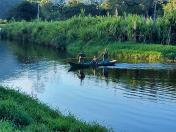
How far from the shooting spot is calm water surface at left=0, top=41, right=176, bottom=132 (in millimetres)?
24641

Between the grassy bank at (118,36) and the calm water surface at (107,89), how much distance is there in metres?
5.46

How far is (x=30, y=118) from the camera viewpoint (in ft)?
57.7

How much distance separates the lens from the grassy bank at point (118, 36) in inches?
1987

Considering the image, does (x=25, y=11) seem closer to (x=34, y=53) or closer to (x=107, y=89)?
(x=34, y=53)

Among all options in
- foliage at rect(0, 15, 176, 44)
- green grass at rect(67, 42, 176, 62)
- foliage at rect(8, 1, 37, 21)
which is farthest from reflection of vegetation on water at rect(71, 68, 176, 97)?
foliage at rect(8, 1, 37, 21)

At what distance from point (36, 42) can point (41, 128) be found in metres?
55.3

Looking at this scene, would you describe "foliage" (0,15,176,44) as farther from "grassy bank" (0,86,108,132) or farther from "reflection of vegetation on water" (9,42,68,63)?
"grassy bank" (0,86,108,132)

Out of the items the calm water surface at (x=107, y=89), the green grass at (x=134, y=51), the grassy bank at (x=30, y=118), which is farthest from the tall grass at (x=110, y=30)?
the grassy bank at (x=30, y=118)

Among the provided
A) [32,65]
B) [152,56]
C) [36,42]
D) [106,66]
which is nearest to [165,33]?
[152,56]

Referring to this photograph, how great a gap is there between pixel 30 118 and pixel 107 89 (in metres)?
15.9

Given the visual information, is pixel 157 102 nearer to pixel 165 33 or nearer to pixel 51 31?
pixel 165 33

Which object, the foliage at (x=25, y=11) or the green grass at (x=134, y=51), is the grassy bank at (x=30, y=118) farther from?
the foliage at (x=25, y=11)

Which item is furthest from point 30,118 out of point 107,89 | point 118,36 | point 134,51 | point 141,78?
point 118,36

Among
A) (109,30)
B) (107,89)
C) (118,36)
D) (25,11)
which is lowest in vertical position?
(107,89)
